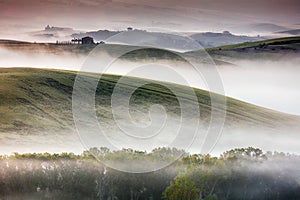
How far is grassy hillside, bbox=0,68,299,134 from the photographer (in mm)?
67688

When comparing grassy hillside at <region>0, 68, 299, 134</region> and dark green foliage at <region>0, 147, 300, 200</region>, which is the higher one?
grassy hillside at <region>0, 68, 299, 134</region>

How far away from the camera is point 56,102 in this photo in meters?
77.8

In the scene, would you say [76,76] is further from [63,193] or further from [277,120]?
[63,193]

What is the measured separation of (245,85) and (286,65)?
1968cm

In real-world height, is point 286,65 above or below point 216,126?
above

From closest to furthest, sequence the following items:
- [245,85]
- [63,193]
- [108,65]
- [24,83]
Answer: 1. [63,193]
2. [24,83]
3. [108,65]
4. [245,85]

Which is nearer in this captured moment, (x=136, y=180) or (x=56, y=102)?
(x=136, y=180)

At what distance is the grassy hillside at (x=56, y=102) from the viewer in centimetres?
6769

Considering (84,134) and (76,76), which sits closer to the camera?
(84,134)

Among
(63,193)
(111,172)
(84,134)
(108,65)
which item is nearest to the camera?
(63,193)

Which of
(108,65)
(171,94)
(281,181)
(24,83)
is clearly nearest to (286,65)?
(108,65)

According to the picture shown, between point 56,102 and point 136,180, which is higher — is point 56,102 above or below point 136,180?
above

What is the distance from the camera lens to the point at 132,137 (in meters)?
69.9

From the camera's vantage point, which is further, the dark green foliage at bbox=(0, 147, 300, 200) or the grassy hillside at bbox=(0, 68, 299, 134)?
the grassy hillside at bbox=(0, 68, 299, 134)
